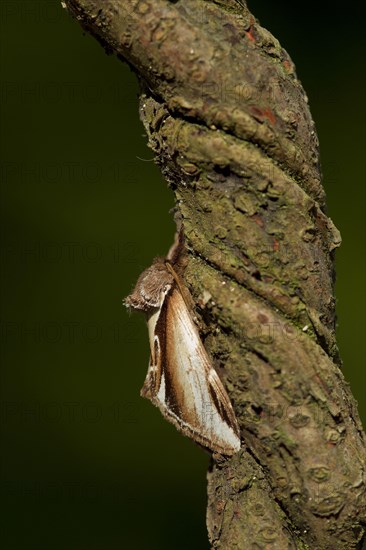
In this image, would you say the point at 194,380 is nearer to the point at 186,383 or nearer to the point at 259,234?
the point at 186,383

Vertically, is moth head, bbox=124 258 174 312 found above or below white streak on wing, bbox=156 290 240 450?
above

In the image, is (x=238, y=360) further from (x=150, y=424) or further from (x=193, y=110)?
(x=150, y=424)

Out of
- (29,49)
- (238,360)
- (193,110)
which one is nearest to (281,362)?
(238,360)

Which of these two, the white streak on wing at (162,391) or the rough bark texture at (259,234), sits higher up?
the rough bark texture at (259,234)

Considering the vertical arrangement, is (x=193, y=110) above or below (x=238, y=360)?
above

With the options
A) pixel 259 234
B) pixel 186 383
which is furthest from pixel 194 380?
pixel 259 234
